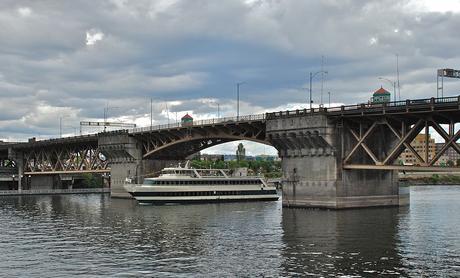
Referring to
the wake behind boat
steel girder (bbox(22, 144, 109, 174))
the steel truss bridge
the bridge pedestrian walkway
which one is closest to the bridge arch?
the steel truss bridge

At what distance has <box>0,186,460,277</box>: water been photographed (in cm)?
4216

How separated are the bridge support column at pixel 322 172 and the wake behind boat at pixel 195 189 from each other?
2298cm

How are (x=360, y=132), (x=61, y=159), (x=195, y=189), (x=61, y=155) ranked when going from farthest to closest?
(x=61, y=159) < (x=61, y=155) < (x=195, y=189) < (x=360, y=132)

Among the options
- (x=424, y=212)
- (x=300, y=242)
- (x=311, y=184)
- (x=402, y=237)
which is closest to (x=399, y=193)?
(x=424, y=212)

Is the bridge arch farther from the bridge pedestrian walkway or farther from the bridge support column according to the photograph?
the bridge pedestrian walkway

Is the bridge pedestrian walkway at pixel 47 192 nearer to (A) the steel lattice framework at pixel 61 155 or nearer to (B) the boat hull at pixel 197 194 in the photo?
(A) the steel lattice framework at pixel 61 155

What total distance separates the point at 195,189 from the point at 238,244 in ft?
188

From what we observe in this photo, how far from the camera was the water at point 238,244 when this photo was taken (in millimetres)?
42156

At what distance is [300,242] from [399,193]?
42.6 meters

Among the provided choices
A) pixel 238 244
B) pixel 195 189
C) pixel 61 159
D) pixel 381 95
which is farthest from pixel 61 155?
pixel 238 244

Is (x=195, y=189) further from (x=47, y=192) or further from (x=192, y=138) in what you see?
(x=47, y=192)

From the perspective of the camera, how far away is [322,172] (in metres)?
86.2

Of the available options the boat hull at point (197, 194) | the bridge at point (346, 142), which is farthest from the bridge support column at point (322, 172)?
the boat hull at point (197, 194)

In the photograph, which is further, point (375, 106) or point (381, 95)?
point (381, 95)
